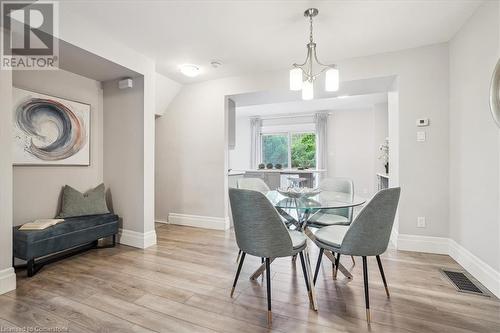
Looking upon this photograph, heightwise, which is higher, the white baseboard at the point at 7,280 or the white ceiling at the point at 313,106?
the white ceiling at the point at 313,106

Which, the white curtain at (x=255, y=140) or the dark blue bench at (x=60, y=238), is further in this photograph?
the white curtain at (x=255, y=140)

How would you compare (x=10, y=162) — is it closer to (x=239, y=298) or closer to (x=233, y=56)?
(x=239, y=298)

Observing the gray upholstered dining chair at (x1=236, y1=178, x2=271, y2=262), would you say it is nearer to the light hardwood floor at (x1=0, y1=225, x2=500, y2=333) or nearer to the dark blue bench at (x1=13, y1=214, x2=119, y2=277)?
the light hardwood floor at (x1=0, y1=225, x2=500, y2=333)

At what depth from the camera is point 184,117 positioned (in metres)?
4.15

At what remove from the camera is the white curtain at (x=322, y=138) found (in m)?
6.46

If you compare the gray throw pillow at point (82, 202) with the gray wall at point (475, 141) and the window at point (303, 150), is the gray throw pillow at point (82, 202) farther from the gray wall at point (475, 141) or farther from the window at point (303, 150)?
the window at point (303, 150)

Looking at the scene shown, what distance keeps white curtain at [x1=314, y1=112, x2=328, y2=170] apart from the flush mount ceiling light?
3.99 meters

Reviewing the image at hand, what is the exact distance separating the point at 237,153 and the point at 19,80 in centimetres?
545

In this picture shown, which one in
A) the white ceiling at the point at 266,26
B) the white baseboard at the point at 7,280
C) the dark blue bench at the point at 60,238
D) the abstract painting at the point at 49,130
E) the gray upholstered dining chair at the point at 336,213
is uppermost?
the white ceiling at the point at 266,26

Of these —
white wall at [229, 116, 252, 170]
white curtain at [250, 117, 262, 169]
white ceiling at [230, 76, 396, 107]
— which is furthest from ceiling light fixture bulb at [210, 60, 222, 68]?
white wall at [229, 116, 252, 170]

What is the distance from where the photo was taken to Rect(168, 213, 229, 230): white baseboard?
3.92 m

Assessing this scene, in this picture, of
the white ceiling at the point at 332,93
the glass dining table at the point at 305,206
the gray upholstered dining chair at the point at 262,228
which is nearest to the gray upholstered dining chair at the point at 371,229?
the glass dining table at the point at 305,206

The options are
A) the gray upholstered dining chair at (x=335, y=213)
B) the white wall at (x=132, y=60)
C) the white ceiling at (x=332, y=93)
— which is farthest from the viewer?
the white ceiling at (x=332, y=93)

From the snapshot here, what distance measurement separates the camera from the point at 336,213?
2732 millimetres
